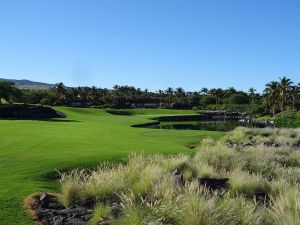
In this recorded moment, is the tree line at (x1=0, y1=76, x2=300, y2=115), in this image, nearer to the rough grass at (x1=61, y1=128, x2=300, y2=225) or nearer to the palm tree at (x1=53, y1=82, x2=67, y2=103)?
the palm tree at (x1=53, y1=82, x2=67, y2=103)

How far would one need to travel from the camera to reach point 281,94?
141m

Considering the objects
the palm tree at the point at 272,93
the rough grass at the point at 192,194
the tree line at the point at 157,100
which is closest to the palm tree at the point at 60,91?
the tree line at the point at 157,100

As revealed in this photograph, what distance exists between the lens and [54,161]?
20.4 m

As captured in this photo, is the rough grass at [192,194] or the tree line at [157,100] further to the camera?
the tree line at [157,100]

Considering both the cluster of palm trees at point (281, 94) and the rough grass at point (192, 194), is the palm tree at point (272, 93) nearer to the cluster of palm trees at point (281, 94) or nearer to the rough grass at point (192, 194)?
the cluster of palm trees at point (281, 94)

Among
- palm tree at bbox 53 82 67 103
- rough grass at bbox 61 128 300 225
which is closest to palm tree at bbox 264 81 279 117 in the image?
palm tree at bbox 53 82 67 103

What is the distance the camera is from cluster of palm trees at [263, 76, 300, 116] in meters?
142

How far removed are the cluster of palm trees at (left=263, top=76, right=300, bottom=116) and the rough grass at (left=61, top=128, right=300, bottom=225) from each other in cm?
12326

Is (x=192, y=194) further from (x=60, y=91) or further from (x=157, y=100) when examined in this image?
(x=157, y=100)

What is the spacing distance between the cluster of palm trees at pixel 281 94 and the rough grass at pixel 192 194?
123 meters

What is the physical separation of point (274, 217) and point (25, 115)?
6608 cm

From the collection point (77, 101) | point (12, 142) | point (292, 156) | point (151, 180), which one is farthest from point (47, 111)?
point (77, 101)

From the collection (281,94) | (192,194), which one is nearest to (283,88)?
(281,94)

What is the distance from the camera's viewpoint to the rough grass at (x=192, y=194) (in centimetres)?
1004
